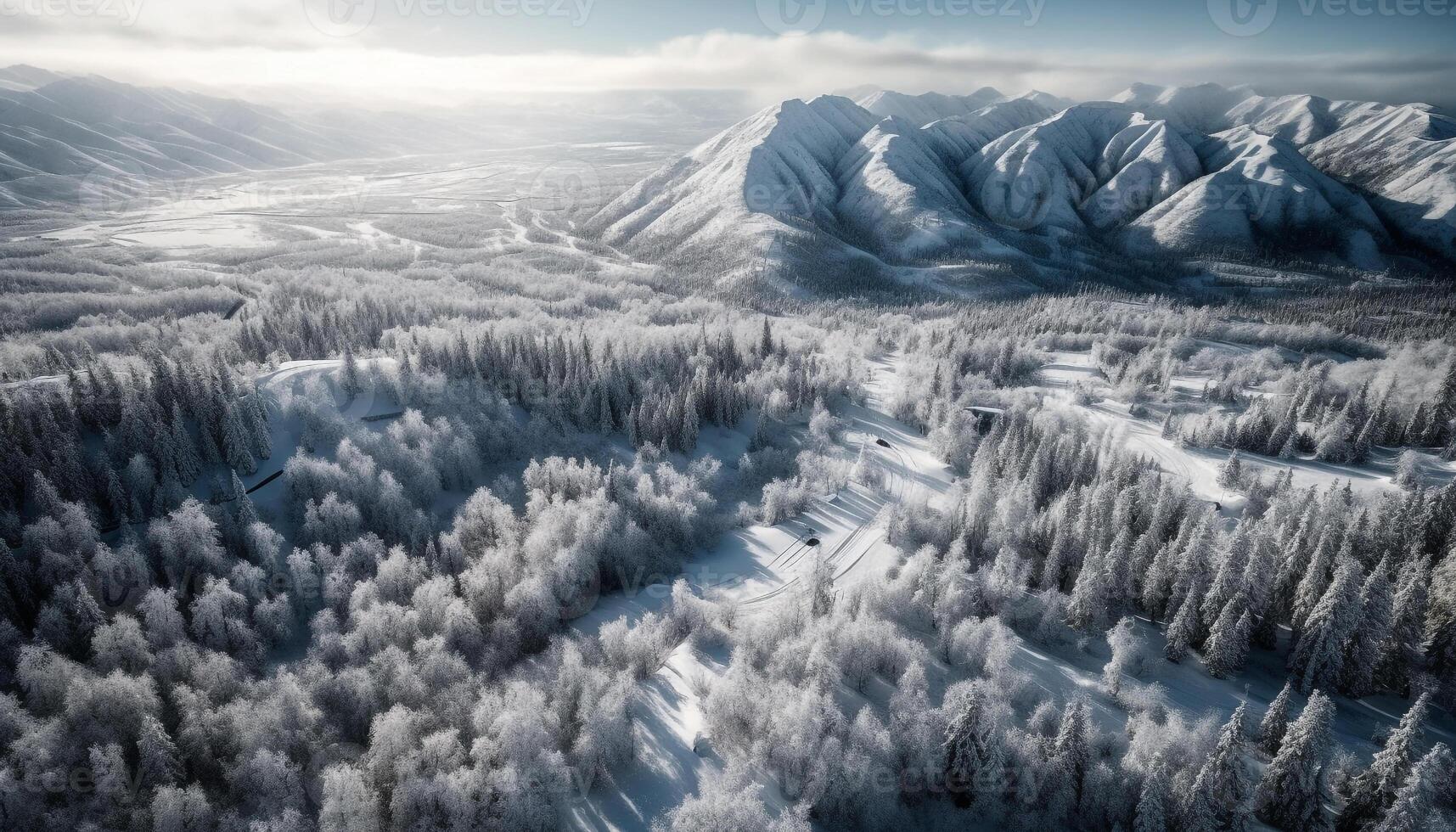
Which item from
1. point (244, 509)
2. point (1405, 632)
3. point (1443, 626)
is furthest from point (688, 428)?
point (1443, 626)

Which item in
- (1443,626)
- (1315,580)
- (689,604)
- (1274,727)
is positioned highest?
(1315,580)

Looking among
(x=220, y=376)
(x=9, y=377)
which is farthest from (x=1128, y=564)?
(x=9, y=377)

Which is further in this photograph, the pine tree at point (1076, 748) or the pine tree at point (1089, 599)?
the pine tree at point (1089, 599)

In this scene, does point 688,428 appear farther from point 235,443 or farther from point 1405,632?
point 1405,632

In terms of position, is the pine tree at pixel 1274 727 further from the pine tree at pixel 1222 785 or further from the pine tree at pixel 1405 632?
the pine tree at pixel 1405 632

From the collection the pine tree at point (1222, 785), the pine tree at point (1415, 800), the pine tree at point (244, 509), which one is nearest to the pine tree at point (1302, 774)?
the pine tree at point (1222, 785)

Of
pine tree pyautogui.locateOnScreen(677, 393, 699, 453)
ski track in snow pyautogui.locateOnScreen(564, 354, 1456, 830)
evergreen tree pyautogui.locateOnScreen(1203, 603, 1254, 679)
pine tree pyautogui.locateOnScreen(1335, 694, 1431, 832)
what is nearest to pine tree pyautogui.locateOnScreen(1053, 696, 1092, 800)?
ski track in snow pyautogui.locateOnScreen(564, 354, 1456, 830)

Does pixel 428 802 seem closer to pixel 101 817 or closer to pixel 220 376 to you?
pixel 101 817
